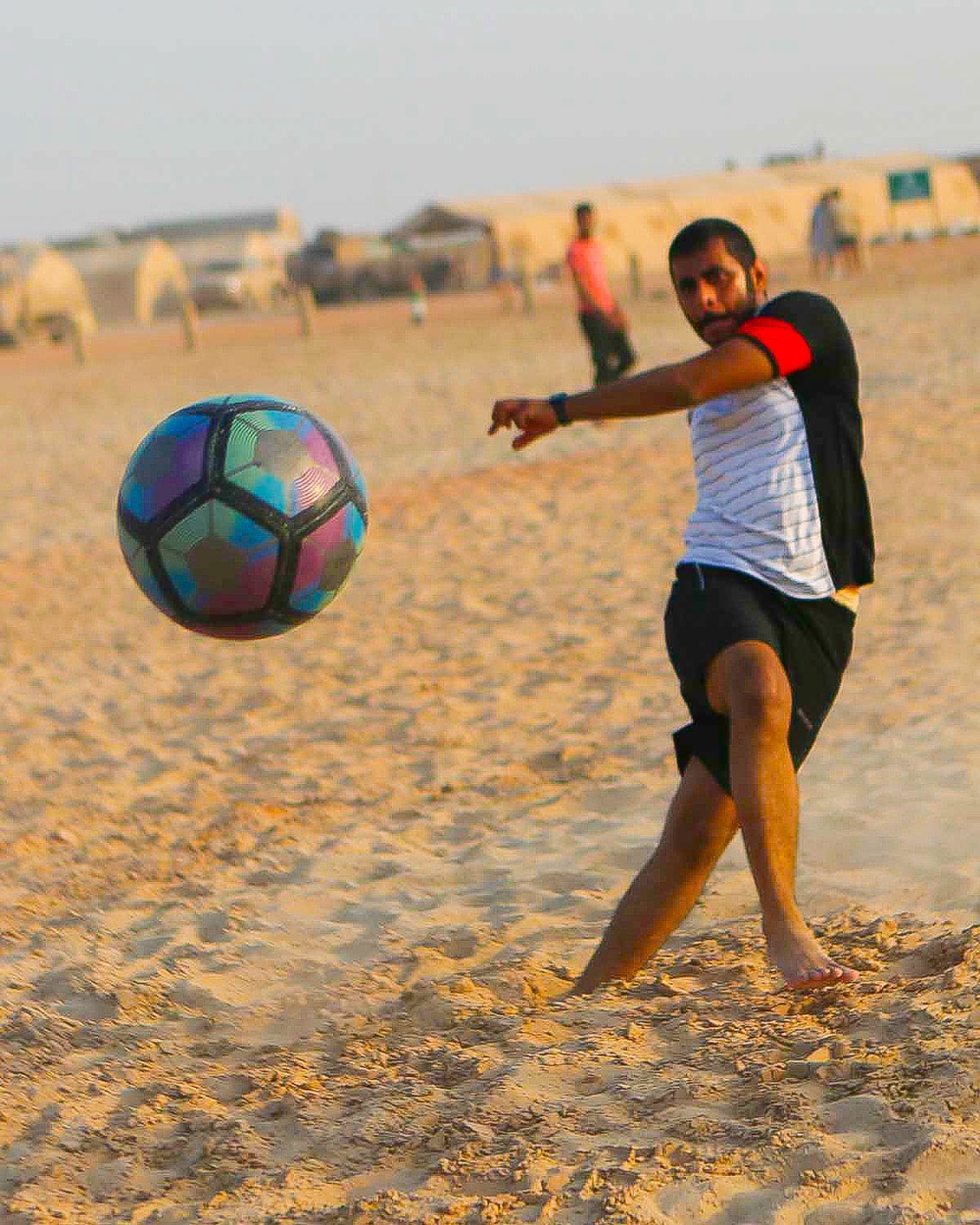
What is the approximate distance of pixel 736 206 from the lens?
48719 mm

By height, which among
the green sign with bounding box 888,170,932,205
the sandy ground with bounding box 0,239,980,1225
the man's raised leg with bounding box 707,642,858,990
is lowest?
the sandy ground with bounding box 0,239,980,1225

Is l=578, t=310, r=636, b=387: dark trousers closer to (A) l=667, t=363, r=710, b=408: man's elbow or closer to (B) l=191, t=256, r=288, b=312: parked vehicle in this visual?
(A) l=667, t=363, r=710, b=408: man's elbow

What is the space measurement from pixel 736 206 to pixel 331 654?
42882mm

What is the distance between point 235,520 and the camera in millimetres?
4242

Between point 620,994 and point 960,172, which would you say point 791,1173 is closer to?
point 620,994

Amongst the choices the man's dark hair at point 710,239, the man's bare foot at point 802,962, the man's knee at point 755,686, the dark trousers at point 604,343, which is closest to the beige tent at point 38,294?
the dark trousers at point 604,343

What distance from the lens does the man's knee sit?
3.64 metres

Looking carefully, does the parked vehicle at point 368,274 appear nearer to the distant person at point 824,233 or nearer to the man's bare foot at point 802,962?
the distant person at point 824,233

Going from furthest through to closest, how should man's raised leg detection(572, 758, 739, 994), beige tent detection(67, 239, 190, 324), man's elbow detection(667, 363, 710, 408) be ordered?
beige tent detection(67, 239, 190, 324), man's raised leg detection(572, 758, 739, 994), man's elbow detection(667, 363, 710, 408)

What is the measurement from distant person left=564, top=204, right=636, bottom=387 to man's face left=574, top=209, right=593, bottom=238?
0.01 m

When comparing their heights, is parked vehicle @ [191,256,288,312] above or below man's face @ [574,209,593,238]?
above

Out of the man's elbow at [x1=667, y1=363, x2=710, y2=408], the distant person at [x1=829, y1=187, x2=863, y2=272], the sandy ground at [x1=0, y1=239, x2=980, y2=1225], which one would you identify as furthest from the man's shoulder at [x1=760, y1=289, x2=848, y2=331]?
the distant person at [x1=829, y1=187, x2=863, y2=272]

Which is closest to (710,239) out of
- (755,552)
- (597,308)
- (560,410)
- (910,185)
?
(560,410)

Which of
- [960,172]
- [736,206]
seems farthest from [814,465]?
[960,172]
